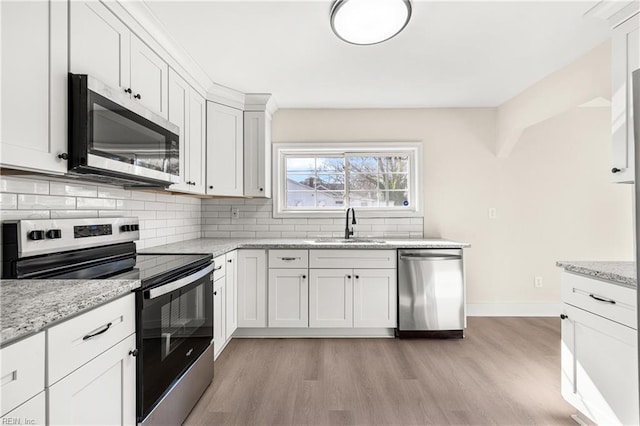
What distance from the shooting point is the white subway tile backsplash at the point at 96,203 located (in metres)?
1.80

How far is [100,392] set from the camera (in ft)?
3.54

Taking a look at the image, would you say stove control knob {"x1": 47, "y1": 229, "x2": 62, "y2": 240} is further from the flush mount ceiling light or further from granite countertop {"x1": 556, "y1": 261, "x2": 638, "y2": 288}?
granite countertop {"x1": 556, "y1": 261, "x2": 638, "y2": 288}

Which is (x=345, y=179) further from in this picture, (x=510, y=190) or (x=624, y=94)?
(x=624, y=94)

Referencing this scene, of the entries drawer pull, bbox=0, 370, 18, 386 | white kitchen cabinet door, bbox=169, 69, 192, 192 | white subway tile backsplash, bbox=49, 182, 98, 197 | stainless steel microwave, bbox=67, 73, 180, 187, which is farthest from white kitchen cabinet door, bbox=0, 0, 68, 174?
white kitchen cabinet door, bbox=169, 69, 192, 192

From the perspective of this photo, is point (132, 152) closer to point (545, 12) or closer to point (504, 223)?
point (545, 12)

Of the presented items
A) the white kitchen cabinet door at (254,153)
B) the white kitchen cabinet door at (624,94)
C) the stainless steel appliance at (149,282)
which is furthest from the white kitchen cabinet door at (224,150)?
the white kitchen cabinet door at (624,94)

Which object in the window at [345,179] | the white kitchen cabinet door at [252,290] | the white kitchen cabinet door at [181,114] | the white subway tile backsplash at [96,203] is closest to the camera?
the white subway tile backsplash at [96,203]

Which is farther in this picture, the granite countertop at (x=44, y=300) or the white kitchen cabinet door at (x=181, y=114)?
the white kitchen cabinet door at (x=181, y=114)

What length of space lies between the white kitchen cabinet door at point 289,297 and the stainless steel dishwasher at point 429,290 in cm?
89

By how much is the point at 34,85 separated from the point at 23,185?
0.54m

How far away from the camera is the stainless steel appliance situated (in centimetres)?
130

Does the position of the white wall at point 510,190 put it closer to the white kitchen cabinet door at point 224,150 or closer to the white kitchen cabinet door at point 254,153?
the white kitchen cabinet door at point 254,153

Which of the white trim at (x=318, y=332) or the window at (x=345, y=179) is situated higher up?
the window at (x=345, y=179)

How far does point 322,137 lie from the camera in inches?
141
